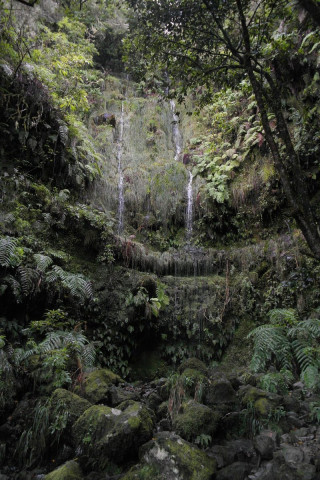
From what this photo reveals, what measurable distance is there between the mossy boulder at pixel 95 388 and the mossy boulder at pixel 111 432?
19.2 inches

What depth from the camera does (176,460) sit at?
8.76ft

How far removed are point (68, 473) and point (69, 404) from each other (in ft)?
2.85

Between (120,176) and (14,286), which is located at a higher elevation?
(120,176)

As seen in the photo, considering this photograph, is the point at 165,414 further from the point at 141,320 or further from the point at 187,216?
the point at 187,216

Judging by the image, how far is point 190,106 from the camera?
42.2ft

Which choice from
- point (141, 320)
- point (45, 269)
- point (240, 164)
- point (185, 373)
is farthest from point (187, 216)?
point (185, 373)

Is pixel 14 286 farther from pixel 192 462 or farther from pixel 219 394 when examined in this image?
pixel 192 462

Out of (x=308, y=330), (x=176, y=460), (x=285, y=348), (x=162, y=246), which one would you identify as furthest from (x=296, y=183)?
(x=162, y=246)

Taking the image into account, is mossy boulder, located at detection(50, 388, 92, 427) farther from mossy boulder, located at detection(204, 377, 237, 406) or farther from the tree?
the tree

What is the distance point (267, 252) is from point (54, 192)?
530 centimetres

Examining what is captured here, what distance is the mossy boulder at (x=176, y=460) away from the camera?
8.48ft

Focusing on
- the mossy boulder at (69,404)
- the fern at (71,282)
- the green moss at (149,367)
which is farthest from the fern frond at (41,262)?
the green moss at (149,367)

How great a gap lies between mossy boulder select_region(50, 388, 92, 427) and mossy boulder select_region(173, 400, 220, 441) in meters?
1.06

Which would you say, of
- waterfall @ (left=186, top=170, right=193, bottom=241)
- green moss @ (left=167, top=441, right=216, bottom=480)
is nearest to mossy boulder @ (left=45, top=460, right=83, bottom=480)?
green moss @ (left=167, top=441, right=216, bottom=480)
